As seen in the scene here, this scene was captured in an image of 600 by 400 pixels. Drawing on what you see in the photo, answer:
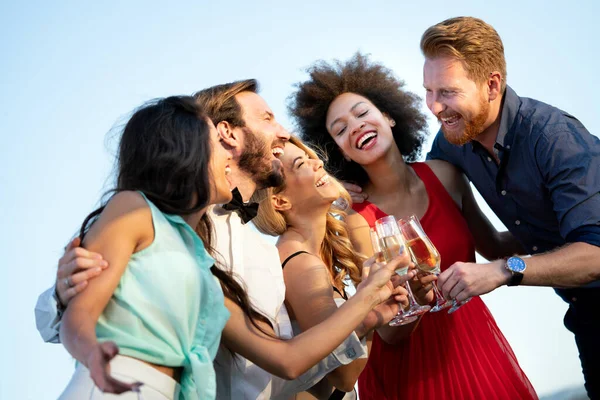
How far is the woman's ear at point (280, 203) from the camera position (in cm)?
389

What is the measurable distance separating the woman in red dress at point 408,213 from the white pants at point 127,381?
5.37 feet

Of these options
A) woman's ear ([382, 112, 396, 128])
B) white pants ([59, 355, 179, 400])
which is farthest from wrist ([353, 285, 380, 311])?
woman's ear ([382, 112, 396, 128])

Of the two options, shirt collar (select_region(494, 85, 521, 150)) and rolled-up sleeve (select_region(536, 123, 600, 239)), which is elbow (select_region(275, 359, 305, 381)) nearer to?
rolled-up sleeve (select_region(536, 123, 600, 239))

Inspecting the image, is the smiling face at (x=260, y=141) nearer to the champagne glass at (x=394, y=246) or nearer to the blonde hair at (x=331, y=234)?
the blonde hair at (x=331, y=234)

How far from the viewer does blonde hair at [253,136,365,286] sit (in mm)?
3867

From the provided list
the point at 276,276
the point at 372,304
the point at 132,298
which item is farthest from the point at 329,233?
the point at 132,298

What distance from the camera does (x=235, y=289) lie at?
9.16ft

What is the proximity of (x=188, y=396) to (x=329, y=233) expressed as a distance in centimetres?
191

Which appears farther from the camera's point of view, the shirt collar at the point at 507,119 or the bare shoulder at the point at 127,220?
the shirt collar at the point at 507,119

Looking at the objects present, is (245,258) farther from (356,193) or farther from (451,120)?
(451,120)

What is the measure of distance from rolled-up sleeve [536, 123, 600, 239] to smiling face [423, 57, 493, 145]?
0.42 m

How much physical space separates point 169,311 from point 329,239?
75.5 inches

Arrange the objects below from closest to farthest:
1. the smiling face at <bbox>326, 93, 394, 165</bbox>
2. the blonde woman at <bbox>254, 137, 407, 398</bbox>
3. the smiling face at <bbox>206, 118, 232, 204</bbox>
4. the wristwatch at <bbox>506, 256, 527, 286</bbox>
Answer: the smiling face at <bbox>206, 118, 232, 204</bbox>
the blonde woman at <bbox>254, 137, 407, 398</bbox>
the wristwatch at <bbox>506, 256, 527, 286</bbox>
the smiling face at <bbox>326, 93, 394, 165</bbox>

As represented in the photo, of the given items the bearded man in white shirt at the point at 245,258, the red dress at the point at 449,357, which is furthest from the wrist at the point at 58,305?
the red dress at the point at 449,357
